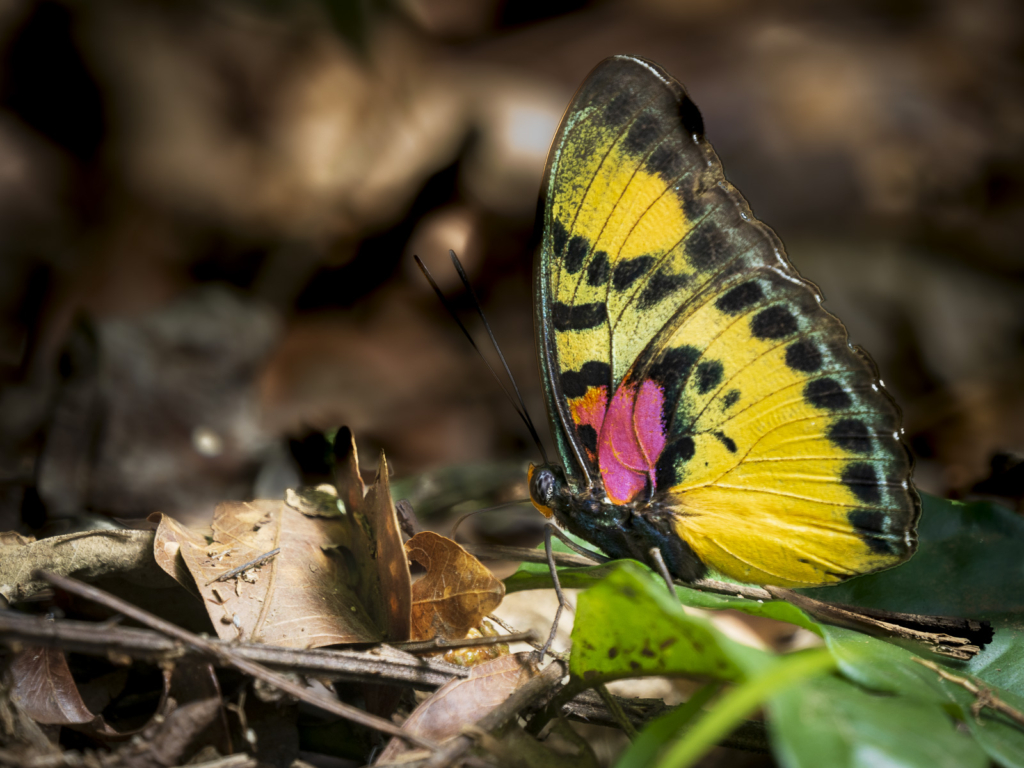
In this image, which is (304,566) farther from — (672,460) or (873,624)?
(873,624)

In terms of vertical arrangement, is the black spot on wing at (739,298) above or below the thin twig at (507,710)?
above

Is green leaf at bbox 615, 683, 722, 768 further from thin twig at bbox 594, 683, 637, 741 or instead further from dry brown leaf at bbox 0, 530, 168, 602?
dry brown leaf at bbox 0, 530, 168, 602

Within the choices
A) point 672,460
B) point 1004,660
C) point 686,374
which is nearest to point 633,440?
point 672,460

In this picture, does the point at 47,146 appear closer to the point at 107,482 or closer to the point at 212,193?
the point at 212,193

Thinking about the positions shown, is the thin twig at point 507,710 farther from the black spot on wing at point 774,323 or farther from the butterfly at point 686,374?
the black spot on wing at point 774,323

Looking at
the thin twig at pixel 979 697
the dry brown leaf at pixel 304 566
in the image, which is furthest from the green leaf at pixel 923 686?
the dry brown leaf at pixel 304 566
